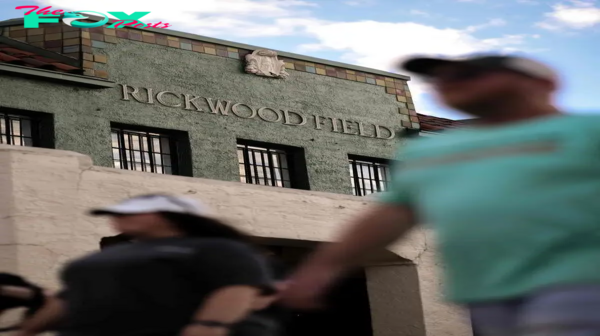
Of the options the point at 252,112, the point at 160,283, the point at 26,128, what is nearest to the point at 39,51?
the point at 26,128

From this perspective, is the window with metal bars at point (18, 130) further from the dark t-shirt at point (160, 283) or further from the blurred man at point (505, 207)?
the blurred man at point (505, 207)

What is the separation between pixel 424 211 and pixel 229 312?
3.90 feet

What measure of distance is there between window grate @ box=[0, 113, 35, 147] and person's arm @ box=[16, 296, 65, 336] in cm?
953

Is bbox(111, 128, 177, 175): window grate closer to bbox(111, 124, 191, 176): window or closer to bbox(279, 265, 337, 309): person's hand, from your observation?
bbox(111, 124, 191, 176): window

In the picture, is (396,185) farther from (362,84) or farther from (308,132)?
(362,84)

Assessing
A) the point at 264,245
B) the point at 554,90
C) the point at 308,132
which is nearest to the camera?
the point at 554,90

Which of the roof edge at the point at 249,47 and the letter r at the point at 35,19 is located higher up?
the letter r at the point at 35,19

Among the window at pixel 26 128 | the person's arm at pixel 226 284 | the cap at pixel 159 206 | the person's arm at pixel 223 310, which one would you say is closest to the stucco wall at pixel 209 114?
the window at pixel 26 128

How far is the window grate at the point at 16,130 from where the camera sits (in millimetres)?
14531

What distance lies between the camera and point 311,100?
58.0ft

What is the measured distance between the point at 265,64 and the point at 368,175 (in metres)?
2.50

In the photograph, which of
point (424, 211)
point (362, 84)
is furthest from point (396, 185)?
point (362, 84)

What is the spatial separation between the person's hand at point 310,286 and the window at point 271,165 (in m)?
13.1

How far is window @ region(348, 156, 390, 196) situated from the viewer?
17.7m
